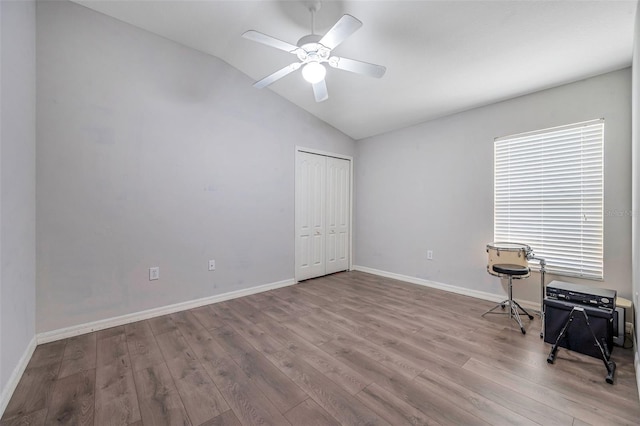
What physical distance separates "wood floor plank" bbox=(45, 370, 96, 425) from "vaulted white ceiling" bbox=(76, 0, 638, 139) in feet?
10.6

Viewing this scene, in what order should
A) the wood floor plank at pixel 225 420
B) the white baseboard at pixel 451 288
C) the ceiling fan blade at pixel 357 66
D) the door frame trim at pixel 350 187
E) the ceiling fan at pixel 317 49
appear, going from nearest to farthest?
the wood floor plank at pixel 225 420 → the ceiling fan at pixel 317 49 → the ceiling fan blade at pixel 357 66 → the white baseboard at pixel 451 288 → the door frame trim at pixel 350 187

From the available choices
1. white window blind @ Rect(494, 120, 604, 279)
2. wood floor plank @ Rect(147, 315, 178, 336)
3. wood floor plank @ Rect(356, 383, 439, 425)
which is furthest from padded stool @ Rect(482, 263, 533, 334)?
wood floor plank @ Rect(147, 315, 178, 336)

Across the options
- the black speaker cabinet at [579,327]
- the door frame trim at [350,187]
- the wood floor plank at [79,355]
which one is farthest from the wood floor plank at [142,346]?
the black speaker cabinet at [579,327]

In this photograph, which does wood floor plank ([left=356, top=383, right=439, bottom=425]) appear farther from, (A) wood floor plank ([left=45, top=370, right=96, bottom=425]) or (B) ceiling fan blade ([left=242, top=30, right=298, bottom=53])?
(B) ceiling fan blade ([left=242, top=30, right=298, bottom=53])

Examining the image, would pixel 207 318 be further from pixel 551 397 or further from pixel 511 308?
pixel 511 308

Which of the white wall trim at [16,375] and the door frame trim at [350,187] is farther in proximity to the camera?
the door frame trim at [350,187]

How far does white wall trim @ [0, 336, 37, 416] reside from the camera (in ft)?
Answer: 5.12

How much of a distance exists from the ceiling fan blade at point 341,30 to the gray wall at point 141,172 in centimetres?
194

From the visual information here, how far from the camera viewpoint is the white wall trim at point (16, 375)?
1559mm

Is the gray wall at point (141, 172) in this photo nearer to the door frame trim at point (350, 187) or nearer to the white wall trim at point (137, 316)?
A: the white wall trim at point (137, 316)

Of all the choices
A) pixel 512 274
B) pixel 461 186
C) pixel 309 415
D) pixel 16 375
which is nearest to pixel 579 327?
pixel 512 274

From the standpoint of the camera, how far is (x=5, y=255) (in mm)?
1670

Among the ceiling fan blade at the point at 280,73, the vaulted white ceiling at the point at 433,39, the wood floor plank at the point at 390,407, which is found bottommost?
the wood floor plank at the point at 390,407

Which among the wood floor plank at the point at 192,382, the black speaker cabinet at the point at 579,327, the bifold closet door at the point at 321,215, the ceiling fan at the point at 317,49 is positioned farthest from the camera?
the bifold closet door at the point at 321,215
